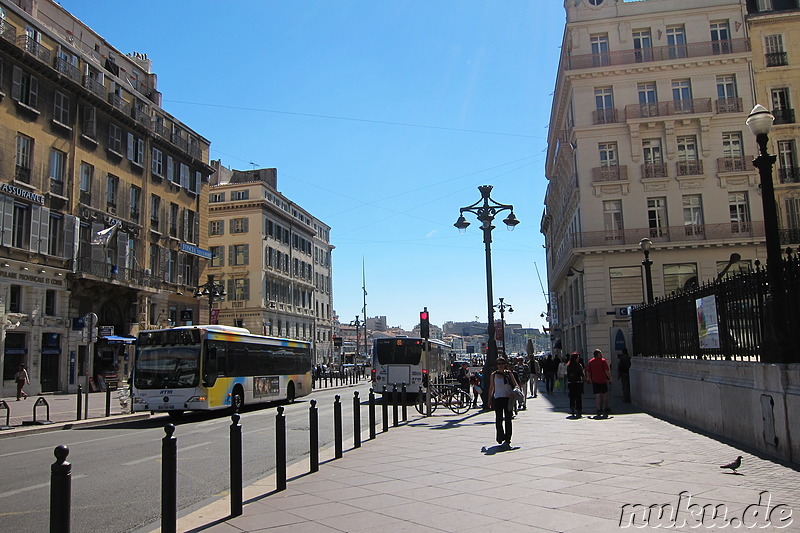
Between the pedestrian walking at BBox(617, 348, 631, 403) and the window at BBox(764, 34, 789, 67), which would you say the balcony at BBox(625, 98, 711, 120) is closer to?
the window at BBox(764, 34, 789, 67)

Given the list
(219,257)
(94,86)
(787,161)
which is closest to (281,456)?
(94,86)

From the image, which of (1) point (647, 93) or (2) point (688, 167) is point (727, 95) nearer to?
(1) point (647, 93)

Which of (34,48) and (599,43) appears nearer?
(34,48)

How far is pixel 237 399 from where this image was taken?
2202cm

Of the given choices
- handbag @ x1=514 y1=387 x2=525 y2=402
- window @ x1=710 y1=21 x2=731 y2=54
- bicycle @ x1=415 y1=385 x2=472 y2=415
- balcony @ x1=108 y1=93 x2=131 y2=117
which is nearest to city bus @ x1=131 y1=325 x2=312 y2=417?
bicycle @ x1=415 y1=385 x2=472 y2=415

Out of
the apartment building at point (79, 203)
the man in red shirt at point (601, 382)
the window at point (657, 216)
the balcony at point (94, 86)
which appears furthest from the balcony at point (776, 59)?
the balcony at point (94, 86)

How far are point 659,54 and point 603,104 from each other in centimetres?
421

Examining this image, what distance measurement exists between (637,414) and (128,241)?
3129 cm

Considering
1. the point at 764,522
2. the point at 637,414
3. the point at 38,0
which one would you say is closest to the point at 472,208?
the point at 637,414

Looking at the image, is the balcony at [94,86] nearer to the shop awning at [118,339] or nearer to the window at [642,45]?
the shop awning at [118,339]

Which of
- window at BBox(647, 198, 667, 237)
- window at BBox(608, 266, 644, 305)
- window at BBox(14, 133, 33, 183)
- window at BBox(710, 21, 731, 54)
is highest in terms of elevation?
window at BBox(710, 21, 731, 54)

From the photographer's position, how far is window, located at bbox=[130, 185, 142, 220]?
39656mm

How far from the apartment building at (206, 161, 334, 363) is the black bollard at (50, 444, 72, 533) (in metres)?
54.6

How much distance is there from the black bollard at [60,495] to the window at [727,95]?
1591 inches
